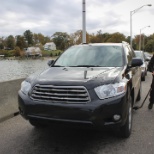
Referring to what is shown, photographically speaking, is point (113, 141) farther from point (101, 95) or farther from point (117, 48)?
point (117, 48)

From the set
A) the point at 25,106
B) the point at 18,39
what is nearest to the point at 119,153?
the point at 25,106

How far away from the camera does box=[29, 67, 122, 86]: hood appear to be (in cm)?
436

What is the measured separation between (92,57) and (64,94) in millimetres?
1814

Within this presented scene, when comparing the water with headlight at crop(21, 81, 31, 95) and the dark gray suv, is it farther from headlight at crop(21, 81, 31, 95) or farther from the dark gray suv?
the dark gray suv

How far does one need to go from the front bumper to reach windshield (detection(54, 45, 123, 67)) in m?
1.33

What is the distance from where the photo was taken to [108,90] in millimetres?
4285

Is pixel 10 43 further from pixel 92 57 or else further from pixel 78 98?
pixel 78 98

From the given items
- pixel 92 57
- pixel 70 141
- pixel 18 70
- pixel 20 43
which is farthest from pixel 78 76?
pixel 20 43

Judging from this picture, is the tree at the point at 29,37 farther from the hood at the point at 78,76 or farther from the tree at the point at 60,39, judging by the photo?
the hood at the point at 78,76

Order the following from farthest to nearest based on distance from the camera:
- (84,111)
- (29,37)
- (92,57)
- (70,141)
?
(29,37) < (92,57) < (70,141) < (84,111)

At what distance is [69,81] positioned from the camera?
14.3ft

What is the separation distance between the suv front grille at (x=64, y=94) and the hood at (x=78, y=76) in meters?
0.09

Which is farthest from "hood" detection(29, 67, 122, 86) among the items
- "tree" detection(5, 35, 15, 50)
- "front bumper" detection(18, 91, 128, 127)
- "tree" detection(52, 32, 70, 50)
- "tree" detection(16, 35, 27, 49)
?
"tree" detection(52, 32, 70, 50)

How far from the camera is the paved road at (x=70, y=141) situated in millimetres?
4473
